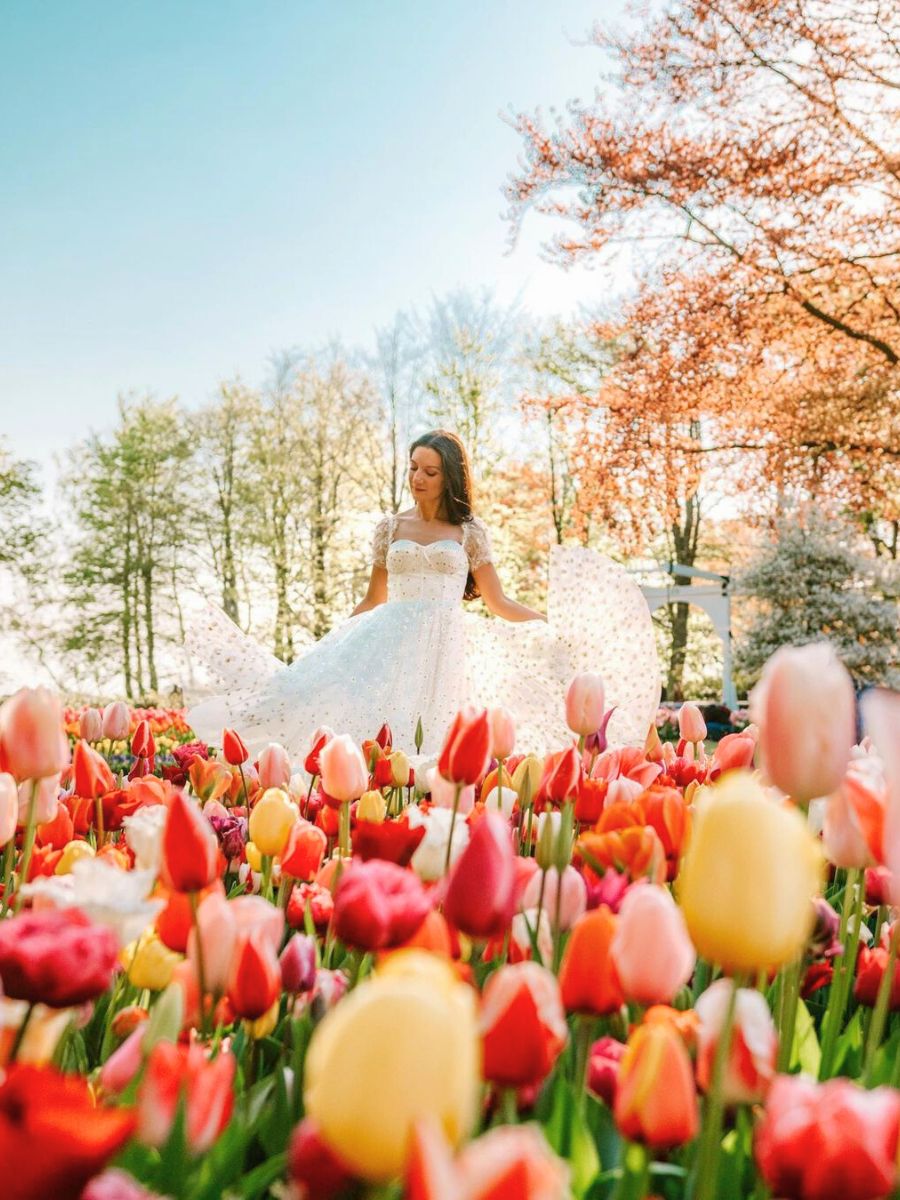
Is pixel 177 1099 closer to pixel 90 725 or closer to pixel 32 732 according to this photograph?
pixel 32 732

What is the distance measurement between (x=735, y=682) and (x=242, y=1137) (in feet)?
54.8

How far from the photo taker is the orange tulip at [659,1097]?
0.56 meters

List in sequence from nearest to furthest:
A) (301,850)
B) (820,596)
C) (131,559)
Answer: (301,850) → (820,596) → (131,559)

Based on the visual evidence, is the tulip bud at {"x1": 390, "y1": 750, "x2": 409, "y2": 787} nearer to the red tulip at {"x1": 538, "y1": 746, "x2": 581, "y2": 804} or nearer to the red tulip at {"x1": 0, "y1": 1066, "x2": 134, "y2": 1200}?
the red tulip at {"x1": 538, "y1": 746, "x2": 581, "y2": 804}

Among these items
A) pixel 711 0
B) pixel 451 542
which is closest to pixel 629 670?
pixel 451 542

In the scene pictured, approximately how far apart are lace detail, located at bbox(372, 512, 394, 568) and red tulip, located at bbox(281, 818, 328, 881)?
4.96 metres

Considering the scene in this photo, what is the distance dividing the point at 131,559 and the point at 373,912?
24.2 meters

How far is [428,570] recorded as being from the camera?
5.93 meters

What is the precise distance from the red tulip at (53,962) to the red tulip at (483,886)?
9.0 inches

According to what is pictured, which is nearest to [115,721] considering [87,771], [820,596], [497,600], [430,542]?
[87,771]

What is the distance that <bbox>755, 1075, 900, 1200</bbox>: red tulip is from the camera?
19.0 inches

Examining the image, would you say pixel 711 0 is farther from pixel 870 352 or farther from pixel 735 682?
pixel 735 682

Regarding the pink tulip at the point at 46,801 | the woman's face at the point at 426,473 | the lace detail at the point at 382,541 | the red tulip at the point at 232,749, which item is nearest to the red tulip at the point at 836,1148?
the pink tulip at the point at 46,801

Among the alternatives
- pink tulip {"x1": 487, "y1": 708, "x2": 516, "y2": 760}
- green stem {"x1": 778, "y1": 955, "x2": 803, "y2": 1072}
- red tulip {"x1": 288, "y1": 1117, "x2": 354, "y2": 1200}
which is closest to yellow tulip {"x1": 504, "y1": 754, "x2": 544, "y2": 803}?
pink tulip {"x1": 487, "y1": 708, "x2": 516, "y2": 760}
